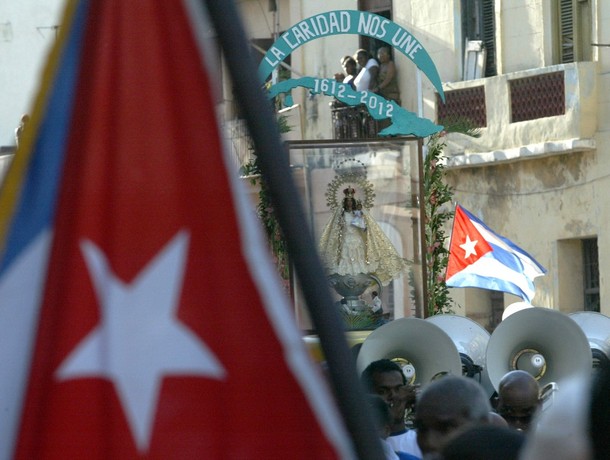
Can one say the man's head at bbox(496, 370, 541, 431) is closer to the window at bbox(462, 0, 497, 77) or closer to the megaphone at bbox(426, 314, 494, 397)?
the megaphone at bbox(426, 314, 494, 397)

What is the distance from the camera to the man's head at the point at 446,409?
4.52m

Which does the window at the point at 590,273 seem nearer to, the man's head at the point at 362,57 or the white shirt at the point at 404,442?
the man's head at the point at 362,57

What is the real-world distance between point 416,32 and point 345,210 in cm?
1034

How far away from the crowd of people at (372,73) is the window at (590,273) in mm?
3396

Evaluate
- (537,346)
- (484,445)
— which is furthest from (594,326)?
(484,445)

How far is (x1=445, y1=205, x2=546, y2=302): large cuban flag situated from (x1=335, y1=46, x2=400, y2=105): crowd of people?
21.0 ft

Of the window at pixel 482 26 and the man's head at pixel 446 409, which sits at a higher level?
the window at pixel 482 26

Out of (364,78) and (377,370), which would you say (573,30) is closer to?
(364,78)

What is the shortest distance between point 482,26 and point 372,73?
1.54 meters

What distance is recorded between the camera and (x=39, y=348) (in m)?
2.84

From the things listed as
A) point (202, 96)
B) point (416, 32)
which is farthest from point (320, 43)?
point (202, 96)

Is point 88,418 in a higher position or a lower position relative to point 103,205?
lower

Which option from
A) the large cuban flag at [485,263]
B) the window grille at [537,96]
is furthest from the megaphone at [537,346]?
the window grille at [537,96]

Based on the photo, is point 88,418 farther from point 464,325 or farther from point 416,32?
point 416,32
